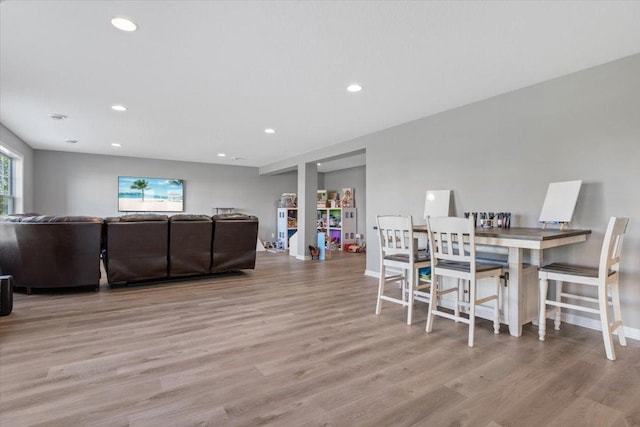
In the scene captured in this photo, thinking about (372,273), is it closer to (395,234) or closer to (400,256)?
(400,256)

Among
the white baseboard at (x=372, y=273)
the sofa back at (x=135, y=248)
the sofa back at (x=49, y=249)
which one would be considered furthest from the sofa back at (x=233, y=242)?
the white baseboard at (x=372, y=273)

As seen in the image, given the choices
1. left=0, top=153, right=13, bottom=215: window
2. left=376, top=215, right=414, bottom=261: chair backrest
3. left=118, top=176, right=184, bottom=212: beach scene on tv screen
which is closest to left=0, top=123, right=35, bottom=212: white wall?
left=0, top=153, right=13, bottom=215: window

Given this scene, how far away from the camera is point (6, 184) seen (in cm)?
570

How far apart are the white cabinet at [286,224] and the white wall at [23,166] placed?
535cm

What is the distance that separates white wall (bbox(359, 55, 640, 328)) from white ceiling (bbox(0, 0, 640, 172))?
209 millimetres

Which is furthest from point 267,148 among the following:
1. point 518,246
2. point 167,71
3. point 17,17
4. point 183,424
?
point 183,424

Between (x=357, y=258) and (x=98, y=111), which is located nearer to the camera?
(x=98, y=111)

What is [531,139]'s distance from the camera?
324 cm

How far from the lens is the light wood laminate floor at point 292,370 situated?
1590 mm

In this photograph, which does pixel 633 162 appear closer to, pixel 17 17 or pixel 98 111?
pixel 17 17

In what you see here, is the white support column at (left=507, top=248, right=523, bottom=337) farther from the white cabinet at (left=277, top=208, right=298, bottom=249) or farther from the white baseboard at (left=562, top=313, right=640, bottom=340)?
the white cabinet at (left=277, top=208, right=298, bottom=249)

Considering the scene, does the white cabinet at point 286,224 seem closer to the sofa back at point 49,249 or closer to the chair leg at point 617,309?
the sofa back at point 49,249

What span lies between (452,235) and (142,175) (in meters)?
7.58

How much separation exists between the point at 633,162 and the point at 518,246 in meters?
1.21
